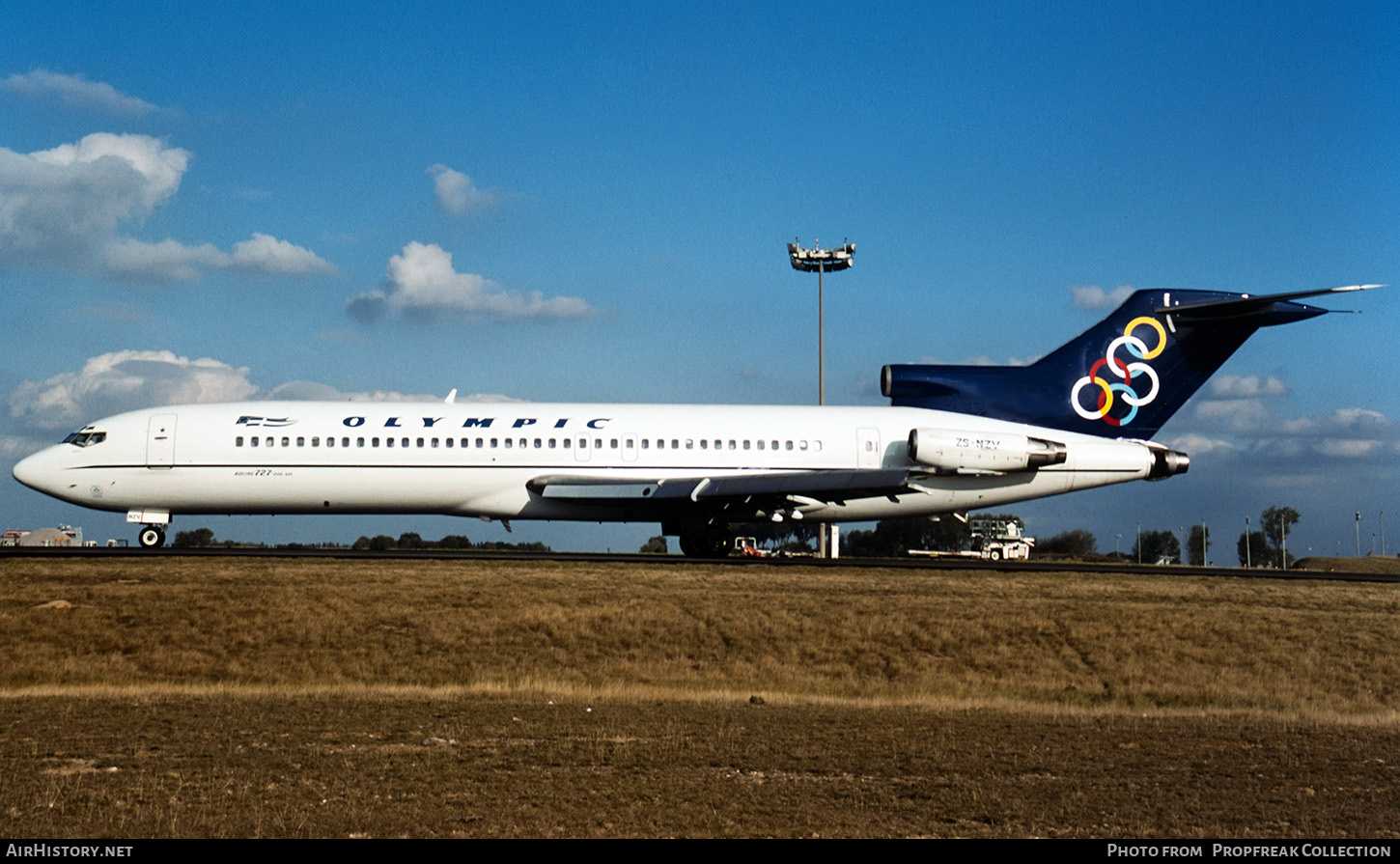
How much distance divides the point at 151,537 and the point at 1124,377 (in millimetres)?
29319

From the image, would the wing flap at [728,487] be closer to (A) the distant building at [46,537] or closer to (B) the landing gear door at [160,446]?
(B) the landing gear door at [160,446]

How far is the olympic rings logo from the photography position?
36.0 metres

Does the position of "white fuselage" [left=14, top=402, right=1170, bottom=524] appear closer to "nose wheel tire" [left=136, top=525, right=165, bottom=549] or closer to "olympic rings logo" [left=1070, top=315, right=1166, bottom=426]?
"nose wheel tire" [left=136, top=525, right=165, bottom=549]

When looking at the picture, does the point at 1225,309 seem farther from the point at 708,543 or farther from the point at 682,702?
the point at 682,702

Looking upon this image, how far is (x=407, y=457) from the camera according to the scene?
103 feet

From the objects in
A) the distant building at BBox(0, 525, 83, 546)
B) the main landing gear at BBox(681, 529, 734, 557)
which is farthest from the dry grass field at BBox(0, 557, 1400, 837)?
the distant building at BBox(0, 525, 83, 546)

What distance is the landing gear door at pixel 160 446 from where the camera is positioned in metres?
31.2

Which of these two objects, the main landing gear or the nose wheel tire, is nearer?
the nose wheel tire

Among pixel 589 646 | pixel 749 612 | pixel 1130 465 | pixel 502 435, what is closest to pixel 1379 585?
pixel 1130 465

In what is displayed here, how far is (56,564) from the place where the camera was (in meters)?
25.4

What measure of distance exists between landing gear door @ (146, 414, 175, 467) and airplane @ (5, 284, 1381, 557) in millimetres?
37

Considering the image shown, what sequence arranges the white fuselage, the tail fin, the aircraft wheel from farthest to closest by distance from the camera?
1. the tail fin
2. the aircraft wheel
3. the white fuselage

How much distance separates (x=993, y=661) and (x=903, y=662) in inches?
71.4

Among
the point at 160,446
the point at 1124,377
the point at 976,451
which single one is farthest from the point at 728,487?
the point at 160,446
